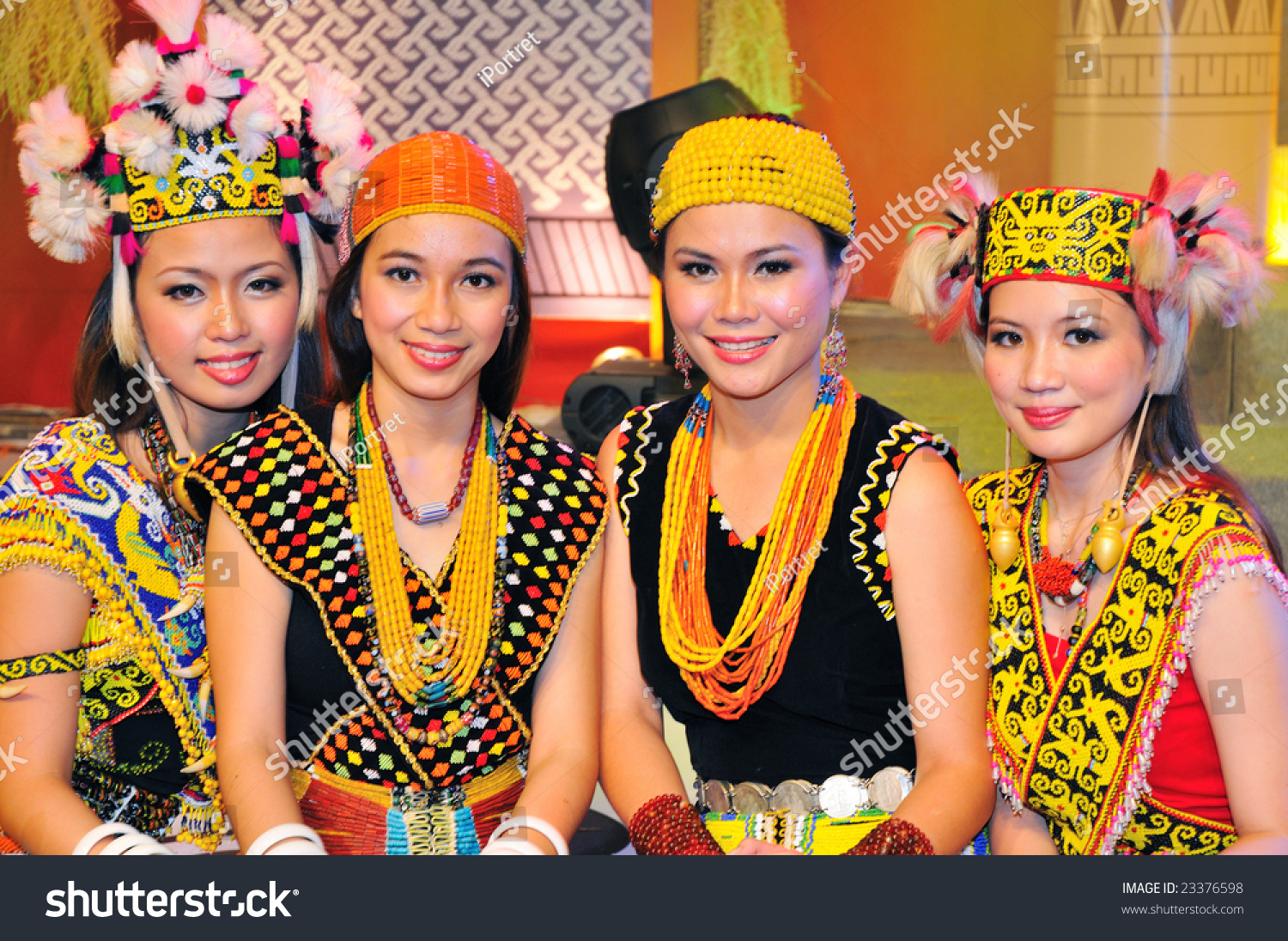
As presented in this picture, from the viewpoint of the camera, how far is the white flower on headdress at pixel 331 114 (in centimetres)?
217

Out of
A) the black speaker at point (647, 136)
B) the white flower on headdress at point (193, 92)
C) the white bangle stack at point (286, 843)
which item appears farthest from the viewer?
the black speaker at point (647, 136)

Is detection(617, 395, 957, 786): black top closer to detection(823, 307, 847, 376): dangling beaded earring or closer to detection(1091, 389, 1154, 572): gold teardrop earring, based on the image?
detection(823, 307, 847, 376): dangling beaded earring

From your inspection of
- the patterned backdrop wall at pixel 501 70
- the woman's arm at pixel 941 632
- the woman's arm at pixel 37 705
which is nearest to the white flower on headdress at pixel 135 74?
the woman's arm at pixel 37 705

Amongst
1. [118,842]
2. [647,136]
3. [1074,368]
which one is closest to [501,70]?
[647,136]

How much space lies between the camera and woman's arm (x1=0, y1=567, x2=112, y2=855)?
189 centimetres

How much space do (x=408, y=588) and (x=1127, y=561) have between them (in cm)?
121

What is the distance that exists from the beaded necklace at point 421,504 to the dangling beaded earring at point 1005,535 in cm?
95

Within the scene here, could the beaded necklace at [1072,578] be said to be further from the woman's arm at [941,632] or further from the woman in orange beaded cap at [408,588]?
the woman in orange beaded cap at [408,588]

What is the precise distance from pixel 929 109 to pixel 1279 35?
122 cm

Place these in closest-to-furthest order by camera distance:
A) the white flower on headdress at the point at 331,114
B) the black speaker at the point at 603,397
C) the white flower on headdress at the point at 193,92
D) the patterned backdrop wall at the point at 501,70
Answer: the white flower on headdress at the point at 193,92 → the white flower on headdress at the point at 331,114 → the black speaker at the point at 603,397 → the patterned backdrop wall at the point at 501,70

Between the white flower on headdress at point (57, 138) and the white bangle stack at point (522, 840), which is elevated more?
the white flower on headdress at point (57, 138)

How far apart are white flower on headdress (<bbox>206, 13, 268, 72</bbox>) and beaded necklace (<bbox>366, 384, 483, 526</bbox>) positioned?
2.18ft

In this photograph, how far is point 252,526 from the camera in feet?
6.21

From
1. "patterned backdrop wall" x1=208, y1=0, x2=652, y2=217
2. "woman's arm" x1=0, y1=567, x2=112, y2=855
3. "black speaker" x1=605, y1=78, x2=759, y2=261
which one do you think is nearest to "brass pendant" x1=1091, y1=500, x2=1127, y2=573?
"woman's arm" x1=0, y1=567, x2=112, y2=855
